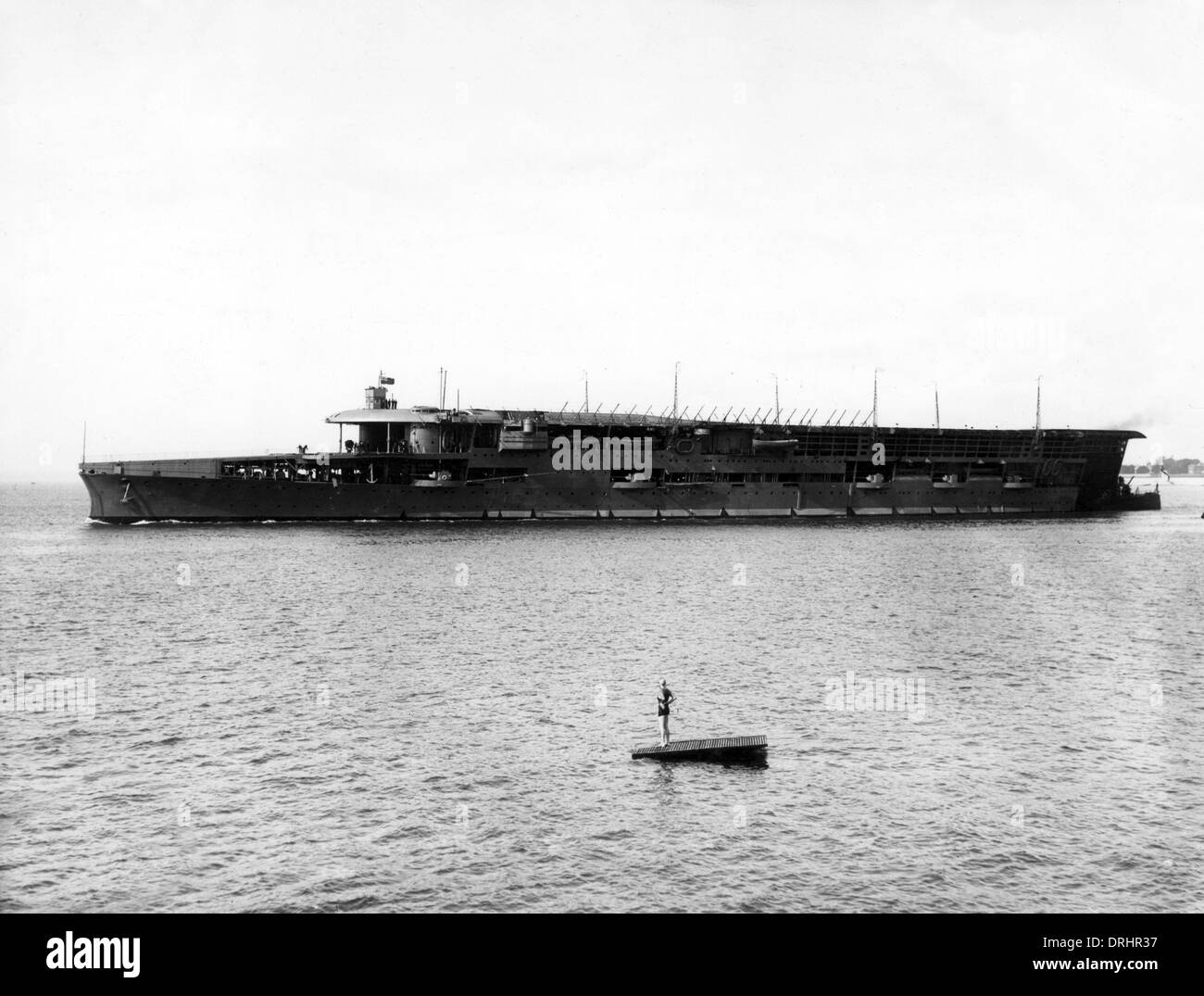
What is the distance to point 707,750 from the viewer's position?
79.2ft

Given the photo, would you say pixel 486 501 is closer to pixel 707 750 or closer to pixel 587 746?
pixel 587 746

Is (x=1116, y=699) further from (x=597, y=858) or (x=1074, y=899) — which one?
(x=597, y=858)

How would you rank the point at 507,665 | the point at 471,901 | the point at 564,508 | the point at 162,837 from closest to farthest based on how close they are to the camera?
the point at 471,901 < the point at 162,837 < the point at 507,665 < the point at 564,508

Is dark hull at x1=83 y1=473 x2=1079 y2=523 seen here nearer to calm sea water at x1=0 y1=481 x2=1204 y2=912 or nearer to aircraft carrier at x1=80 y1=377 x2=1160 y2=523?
aircraft carrier at x1=80 y1=377 x2=1160 y2=523

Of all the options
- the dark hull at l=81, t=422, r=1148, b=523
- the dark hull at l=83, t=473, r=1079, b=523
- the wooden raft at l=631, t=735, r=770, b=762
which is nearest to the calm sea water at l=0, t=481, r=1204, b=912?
the wooden raft at l=631, t=735, r=770, b=762

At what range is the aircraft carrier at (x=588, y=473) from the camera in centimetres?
8181

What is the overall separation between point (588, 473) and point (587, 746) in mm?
65247

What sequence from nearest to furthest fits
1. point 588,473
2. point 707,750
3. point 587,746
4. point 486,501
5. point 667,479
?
point 707,750
point 587,746
point 486,501
point 588,473
point 667,479

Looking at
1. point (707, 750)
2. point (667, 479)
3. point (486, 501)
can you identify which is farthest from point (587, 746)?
point (667, 479)

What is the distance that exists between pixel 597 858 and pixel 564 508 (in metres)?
71.1

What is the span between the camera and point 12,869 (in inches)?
720

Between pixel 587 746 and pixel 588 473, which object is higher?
pixel 588 473
